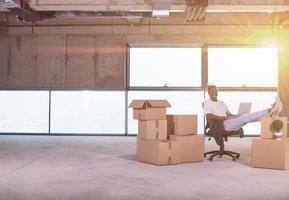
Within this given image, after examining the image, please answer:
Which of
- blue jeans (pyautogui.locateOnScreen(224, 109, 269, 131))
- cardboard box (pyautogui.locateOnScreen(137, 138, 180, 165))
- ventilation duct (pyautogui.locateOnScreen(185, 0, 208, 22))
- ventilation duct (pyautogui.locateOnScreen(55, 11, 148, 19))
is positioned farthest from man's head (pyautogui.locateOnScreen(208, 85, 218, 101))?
ventilation duct (pyautogui.locateOnScreen(55, 11, 148, 19))

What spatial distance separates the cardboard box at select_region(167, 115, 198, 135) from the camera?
546cm

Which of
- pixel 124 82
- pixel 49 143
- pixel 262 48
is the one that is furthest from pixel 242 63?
pixel 49 143

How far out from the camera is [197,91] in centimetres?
962

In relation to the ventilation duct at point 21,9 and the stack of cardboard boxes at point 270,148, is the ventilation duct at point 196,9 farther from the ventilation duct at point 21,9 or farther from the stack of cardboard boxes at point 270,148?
the ventilation duct at point 21,9

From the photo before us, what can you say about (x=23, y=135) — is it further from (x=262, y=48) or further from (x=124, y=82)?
(x=262, y=48)

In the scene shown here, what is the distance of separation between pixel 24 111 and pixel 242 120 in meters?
6.26

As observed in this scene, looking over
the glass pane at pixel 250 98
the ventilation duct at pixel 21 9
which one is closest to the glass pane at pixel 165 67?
the glass pane at pixel 250 98

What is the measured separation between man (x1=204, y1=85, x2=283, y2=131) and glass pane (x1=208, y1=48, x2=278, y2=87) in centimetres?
391

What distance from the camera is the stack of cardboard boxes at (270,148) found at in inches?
191

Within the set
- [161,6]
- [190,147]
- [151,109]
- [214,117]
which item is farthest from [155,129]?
[161,6]

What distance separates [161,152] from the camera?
5.20 metres

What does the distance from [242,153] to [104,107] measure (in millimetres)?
4256

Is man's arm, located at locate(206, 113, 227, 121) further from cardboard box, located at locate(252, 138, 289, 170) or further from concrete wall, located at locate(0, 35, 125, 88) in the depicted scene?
concrete wall, located at locate(0, 35, 125, 88)

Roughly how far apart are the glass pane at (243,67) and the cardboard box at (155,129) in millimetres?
4437
